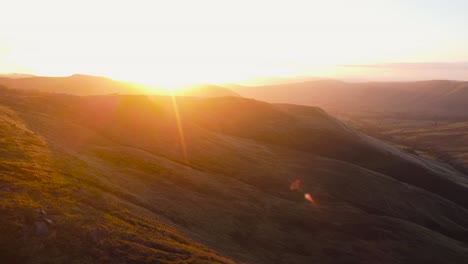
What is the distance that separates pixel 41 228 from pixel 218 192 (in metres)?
44.0

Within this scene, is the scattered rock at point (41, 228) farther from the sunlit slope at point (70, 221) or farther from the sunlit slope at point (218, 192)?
the sunlit slope at point (218, 192)

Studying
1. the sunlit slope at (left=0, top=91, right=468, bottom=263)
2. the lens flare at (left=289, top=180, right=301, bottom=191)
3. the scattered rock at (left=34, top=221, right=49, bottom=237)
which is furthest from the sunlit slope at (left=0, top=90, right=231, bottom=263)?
the lens flare at (left=289, top=180, right=301, bottom=191)

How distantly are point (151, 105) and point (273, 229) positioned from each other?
83.6 m

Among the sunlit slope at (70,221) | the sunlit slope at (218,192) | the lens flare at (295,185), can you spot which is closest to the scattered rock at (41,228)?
the sunlit slope at (70,221)

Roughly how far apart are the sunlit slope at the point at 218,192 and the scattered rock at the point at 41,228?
21.3 inches

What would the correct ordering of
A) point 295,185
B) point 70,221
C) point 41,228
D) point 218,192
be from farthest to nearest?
1. point 295,185
2. point 218,192
3. point 70,221
4. point 41,228

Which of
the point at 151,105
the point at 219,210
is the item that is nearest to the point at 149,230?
the point at 219,210

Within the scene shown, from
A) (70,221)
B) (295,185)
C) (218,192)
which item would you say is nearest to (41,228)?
(70,221)

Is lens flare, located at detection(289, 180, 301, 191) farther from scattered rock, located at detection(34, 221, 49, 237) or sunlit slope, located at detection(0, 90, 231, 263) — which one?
scattered rock, located at detection(34, 221, 49, 237)

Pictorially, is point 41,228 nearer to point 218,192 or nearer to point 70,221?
point 70,221

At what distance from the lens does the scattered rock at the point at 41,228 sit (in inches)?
1313

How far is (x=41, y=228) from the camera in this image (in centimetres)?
3384

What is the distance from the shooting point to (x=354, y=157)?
147750 millimetres

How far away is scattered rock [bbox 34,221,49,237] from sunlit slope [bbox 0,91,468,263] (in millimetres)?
542
